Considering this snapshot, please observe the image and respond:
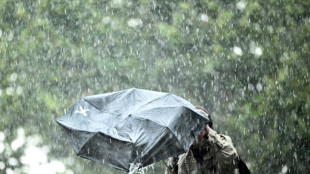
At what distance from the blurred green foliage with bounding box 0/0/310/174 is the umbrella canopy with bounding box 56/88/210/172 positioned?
167 inches

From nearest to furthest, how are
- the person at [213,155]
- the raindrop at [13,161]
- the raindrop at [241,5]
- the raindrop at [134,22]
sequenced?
the person at [213,155] → the raindrop at [241,5] → the raindrop at [134,22] → the raindrop at [13,161]

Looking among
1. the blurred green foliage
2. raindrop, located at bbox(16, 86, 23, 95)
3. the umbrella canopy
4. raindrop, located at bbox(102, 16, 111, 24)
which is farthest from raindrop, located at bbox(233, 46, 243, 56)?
the umbrella canopy

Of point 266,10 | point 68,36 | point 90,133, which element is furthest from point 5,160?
point 90,133

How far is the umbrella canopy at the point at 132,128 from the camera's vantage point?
3.77 metres

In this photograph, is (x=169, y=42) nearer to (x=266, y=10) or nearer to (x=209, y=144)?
(x=266, y=10)

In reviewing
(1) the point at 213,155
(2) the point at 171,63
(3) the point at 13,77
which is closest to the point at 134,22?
(2) the point at 171,63

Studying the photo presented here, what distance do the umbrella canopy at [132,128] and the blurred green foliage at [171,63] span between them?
13.9 ft

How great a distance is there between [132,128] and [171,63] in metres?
4.95

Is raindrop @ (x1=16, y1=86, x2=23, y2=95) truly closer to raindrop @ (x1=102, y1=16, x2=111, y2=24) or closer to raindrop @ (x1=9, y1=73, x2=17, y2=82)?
raindrop @ (x1=9, y1=73, x2=17, y2=82)

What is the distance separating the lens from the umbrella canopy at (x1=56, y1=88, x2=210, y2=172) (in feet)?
12.4

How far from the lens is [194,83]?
29.0 ft

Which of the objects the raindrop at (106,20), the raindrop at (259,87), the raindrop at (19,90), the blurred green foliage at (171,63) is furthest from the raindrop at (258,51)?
the raindrop at (19,90)

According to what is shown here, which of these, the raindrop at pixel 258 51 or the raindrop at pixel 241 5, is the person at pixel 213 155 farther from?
the raindrop at pixel 241 5

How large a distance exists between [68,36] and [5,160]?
2540mm
